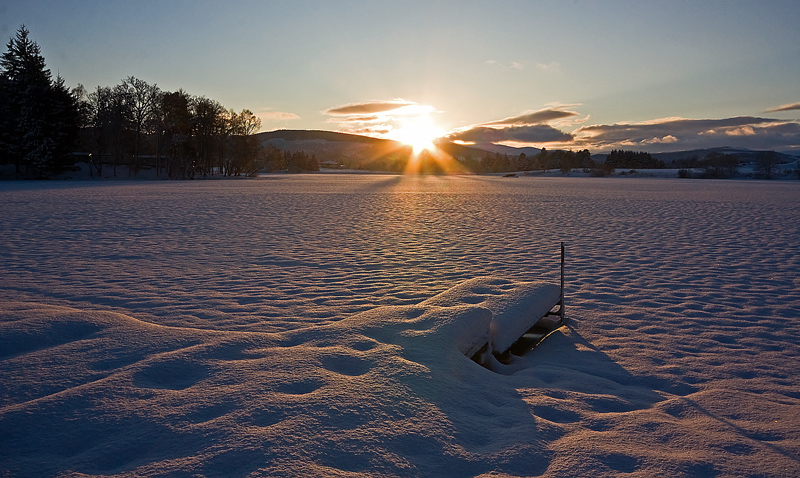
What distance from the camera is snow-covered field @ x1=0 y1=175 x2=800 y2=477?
235cm

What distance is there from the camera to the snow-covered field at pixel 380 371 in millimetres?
2354

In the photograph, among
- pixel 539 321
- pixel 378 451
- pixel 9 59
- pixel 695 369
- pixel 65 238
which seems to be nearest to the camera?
pixel 378 451

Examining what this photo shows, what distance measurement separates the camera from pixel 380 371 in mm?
3115

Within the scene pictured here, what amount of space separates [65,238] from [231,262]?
16.7ft

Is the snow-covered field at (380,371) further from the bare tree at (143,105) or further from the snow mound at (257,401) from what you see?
the bare tree at (143,105)

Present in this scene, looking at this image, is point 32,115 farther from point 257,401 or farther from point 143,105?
point 257,401

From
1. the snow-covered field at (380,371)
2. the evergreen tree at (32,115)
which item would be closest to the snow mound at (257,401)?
the snow-covered field at (380,371)

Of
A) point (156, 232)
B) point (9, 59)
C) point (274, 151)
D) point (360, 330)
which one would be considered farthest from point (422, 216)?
point (274, 151)

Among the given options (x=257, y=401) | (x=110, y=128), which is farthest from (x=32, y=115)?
(x=257, y=401)

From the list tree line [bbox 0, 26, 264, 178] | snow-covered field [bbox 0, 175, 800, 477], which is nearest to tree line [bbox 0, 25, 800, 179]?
tree line [bbox 0, 26, 264, 178]

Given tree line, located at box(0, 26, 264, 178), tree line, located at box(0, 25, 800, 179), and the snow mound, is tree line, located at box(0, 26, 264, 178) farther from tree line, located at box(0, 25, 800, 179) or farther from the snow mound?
the snow mound

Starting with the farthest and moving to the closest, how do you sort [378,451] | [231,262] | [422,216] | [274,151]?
[274,151]
[422,216]
[231,262]
[378,451]

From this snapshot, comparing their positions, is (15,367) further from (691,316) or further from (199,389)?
(691,316)

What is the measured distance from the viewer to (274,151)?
298ft
